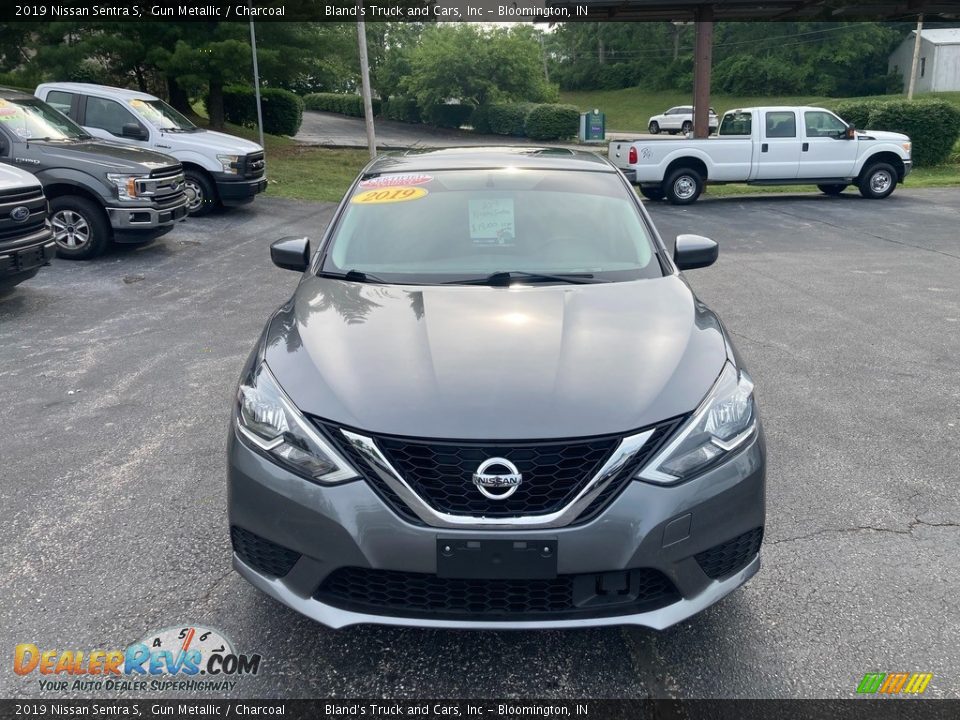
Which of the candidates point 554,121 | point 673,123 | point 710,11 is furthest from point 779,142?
point 673,123

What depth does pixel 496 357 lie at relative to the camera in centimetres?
285

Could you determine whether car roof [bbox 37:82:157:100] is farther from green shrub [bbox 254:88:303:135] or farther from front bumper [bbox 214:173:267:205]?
green shrub [bbox 254:88:303:135]

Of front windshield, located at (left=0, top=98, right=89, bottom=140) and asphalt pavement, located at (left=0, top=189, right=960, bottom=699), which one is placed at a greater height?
front windshield, located at (left=0, top=98, right=89, bottom=140)

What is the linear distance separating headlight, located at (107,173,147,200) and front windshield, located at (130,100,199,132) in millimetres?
3722

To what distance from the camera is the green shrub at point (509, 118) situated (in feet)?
130

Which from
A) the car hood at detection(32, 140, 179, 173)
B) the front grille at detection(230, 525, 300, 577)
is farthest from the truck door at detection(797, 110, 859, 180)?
the front grille at detection(230, 525, 300, 577)

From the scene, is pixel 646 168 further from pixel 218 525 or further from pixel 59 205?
pixel 218 525

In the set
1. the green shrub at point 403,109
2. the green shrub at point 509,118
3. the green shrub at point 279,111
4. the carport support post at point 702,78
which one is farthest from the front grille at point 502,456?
the green shrub at point 403,109

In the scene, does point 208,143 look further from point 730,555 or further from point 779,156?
point 730,555

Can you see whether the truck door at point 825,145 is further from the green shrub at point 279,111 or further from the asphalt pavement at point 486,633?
the green shrub at point 279,111

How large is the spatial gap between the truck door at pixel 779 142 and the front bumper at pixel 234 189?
10443 mm

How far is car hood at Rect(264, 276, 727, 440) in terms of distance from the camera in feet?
8.31

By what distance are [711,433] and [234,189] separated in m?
12.5

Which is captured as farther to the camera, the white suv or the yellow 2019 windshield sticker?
the white suv
